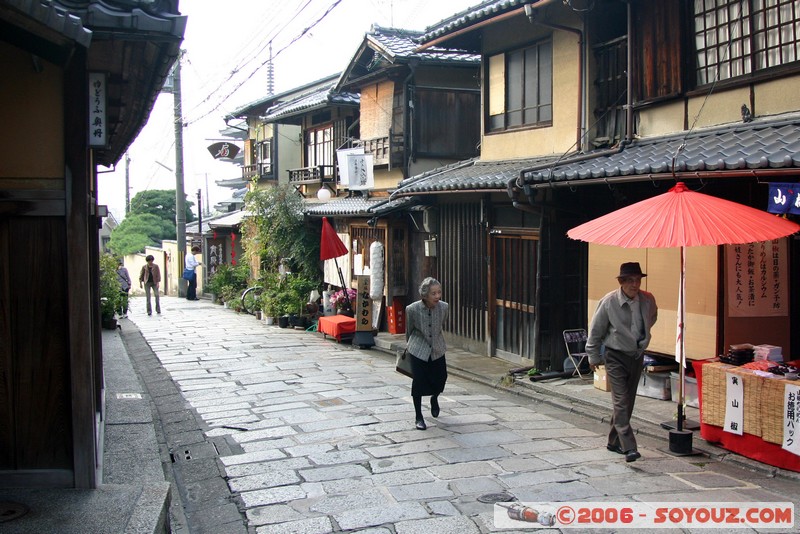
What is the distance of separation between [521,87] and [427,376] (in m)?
7.97

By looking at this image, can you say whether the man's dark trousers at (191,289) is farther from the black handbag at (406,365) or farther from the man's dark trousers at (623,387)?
the man's dark trousers at (623,387)

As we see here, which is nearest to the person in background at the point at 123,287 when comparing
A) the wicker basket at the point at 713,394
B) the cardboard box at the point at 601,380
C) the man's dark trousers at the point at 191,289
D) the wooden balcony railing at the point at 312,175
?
the wooden balcony railing at the point at 312,175

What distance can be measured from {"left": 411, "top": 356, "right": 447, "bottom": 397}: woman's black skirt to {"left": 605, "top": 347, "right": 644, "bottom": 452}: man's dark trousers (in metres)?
2.45

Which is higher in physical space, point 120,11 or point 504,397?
point 120,11

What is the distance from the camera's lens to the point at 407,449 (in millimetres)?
8953

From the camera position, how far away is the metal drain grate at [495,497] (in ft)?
23.3

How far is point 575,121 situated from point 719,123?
3554 millimetres

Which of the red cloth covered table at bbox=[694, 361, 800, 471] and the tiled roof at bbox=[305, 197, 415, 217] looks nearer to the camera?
the red cloth covered table at bbox=[694, 361, 800, 471]

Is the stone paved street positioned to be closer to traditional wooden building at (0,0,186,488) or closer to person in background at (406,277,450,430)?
person in background at (406,277,450,430)

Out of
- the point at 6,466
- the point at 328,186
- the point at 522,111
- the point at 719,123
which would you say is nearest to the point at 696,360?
the point at 719,123

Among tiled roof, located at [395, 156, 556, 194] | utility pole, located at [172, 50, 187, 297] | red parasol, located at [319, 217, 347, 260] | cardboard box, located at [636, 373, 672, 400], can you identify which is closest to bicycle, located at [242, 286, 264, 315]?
red parasol, located at [319, 217, 347, 260]

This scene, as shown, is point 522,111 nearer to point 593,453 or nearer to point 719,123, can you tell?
point 719,123

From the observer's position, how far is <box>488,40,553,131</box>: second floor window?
15.0 meters

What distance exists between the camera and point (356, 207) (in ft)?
70.4
